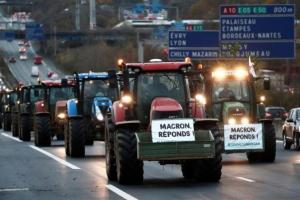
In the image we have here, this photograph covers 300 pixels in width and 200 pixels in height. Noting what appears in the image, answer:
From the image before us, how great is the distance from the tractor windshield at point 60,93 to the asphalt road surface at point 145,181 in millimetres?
10031

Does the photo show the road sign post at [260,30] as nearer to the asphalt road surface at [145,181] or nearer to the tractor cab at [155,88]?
the asphalt road surface at [145,181]

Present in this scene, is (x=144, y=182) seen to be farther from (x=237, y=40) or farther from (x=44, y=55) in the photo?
(x=44, y=55)

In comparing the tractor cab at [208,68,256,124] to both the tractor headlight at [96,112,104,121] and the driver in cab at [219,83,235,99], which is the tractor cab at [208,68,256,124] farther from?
Answer: the tractor headlight at [96,112,104,121]

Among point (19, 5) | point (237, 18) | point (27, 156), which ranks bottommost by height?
point (27, 156)

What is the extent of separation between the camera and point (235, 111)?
87.7 feet

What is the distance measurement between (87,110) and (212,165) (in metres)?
11.6

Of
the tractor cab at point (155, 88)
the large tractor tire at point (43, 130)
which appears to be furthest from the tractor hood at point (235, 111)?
the large tractor tire at point (43, 130)

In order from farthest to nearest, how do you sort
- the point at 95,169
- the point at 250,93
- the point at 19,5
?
the point at 19,5 < the point at 250,93 < the point at 95,169

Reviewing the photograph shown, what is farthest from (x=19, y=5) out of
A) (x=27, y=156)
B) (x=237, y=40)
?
(x=27, y=156)

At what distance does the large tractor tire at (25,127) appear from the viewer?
41188mm

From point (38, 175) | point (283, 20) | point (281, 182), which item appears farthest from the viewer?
point (283, 20)

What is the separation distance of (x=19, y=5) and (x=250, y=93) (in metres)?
130

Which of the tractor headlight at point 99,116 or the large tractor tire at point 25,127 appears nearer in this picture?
the tractor headlight at point 99,116

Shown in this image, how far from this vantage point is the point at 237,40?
47.4m
